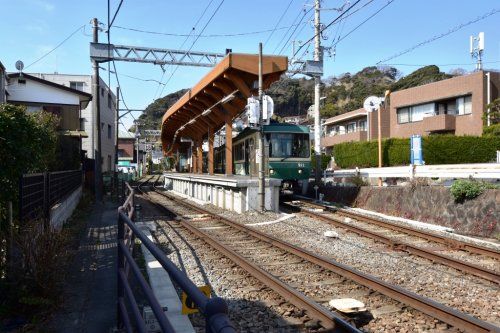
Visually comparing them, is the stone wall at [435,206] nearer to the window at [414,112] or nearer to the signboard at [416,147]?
the signboard at [416,147]

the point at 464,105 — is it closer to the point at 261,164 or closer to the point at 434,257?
the point at 261,164

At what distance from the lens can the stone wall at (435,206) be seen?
1126cm

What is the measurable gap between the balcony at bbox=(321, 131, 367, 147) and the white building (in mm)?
24836

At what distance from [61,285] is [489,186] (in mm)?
10633

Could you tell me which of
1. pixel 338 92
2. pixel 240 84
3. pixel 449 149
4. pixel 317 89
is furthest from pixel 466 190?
pixel 338 92

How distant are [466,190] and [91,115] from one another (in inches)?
1379

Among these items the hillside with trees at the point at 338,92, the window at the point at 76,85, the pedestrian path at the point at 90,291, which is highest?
the hillside with trees at the point at 338,92

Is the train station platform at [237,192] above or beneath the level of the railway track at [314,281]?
above

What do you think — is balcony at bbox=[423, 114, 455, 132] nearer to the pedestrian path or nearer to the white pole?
the white pole

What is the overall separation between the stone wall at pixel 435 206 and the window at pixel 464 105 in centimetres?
2084

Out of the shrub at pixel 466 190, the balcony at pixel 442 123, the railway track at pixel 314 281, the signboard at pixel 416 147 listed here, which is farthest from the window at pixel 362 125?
the railway track at pixel 314 281

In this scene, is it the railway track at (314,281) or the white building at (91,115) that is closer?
the railway track at (314,281)

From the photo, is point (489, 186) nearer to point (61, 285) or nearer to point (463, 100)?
point (61, 285)

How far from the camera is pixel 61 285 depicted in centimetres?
562
